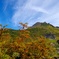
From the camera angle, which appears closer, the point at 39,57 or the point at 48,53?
the point at 39,57

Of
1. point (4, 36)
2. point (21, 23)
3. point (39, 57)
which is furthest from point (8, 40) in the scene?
point (39, 57)

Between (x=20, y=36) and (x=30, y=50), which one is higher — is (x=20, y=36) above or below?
above

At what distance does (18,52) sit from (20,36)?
11.6 feet

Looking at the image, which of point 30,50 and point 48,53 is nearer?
point 30,50

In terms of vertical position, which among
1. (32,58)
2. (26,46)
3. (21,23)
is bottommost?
(32,58)

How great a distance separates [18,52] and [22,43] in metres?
1.77

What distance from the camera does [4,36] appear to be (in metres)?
33.3

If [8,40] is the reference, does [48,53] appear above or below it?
below

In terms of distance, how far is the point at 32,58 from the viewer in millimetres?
33250

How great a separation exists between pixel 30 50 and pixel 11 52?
3286mm

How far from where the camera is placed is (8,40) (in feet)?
112

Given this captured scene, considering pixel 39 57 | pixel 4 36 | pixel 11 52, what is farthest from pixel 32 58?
pixel 4 36

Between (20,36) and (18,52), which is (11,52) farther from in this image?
(20,36)

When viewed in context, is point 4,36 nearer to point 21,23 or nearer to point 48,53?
point 21,23
